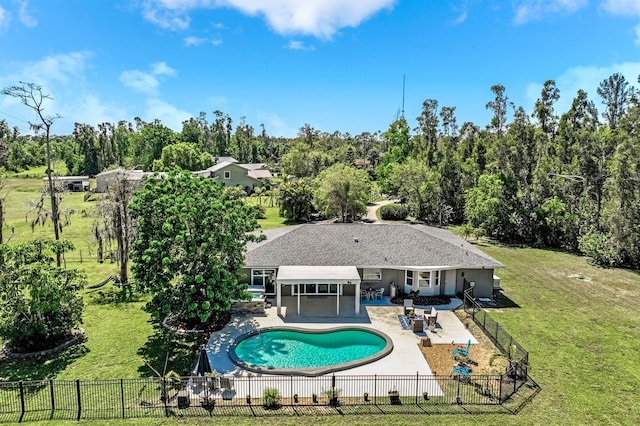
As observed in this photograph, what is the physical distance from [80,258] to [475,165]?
4374 cm

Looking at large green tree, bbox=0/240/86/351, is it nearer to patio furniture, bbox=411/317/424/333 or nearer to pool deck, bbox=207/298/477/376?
pool deck, bbox=207/298/477/376

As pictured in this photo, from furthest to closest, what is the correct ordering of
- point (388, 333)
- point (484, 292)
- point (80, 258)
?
point (80, 258)
point (484, 292)
point (388, 333)

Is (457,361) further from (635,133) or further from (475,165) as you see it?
(475,165)

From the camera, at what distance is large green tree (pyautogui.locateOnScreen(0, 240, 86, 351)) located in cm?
1842

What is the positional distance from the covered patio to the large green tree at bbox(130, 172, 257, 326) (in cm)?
321

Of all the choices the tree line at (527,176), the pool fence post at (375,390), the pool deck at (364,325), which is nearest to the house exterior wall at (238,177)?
the tree line at (527,176)

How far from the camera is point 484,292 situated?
2641 cm

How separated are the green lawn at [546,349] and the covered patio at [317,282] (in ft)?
19.1

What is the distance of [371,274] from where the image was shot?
26.4 metres

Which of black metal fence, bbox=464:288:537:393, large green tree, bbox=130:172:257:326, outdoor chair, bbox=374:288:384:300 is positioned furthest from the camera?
outdoor chair, bbox=374:288:384:300

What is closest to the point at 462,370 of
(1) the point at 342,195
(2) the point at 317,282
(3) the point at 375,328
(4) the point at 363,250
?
(3) the point at 375,328

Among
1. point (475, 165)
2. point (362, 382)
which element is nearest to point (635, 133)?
point (475, 165)

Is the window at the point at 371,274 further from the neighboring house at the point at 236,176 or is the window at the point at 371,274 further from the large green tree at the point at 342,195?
the neighboring house at the point at 236,176

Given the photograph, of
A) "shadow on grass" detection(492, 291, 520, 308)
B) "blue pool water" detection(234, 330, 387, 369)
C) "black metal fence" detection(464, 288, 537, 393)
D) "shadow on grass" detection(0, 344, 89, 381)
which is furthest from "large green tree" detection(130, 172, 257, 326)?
"shadow on grass" detection(492, 291, 520, 308)
